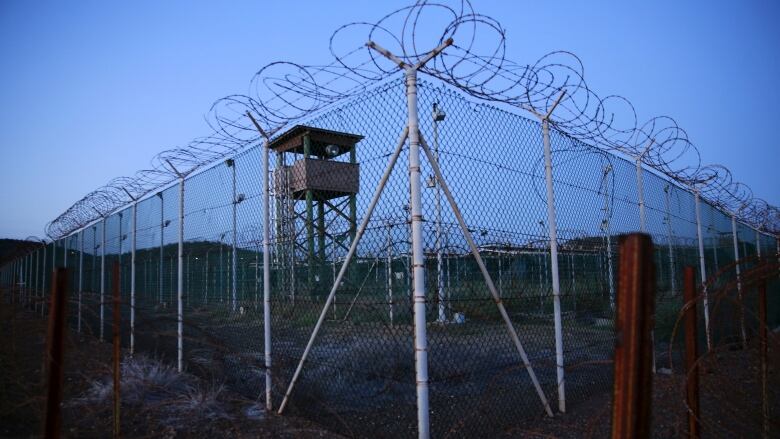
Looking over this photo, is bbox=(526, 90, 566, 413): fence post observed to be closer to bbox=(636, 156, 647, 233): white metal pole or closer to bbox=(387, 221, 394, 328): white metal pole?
bbox=(387, 221, 394, 328): white metal pole

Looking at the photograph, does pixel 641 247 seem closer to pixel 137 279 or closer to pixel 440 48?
pixel 440 48

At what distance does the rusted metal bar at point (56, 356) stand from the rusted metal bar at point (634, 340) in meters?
2.45

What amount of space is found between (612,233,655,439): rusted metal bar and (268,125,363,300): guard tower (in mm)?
3386

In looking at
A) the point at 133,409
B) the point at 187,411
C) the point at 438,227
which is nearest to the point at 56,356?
the point at 438,227

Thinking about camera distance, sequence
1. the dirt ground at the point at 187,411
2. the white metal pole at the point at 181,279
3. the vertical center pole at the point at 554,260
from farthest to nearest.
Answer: the white metal pole at the point at 181,279 < the vertical center pole at the point at 554,260 < the dirt ground at the point at 187,411

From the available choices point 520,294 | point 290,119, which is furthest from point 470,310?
point 290,119

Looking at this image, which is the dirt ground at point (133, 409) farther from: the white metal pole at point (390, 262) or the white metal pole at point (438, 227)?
the white metal pole at point (438, 227)

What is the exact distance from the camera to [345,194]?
5707 mm

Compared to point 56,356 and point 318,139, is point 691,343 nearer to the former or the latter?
point 56,356

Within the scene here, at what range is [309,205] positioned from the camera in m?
6.27

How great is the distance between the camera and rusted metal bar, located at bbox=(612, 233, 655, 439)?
1.48m

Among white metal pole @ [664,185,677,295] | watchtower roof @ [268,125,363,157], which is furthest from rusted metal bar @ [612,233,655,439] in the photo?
white metal pole @ [664,185,677,295]

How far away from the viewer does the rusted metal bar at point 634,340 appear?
1484mm

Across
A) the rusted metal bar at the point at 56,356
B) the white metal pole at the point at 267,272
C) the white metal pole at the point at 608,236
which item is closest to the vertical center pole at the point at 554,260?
the white metal pole at the point at 608,236
